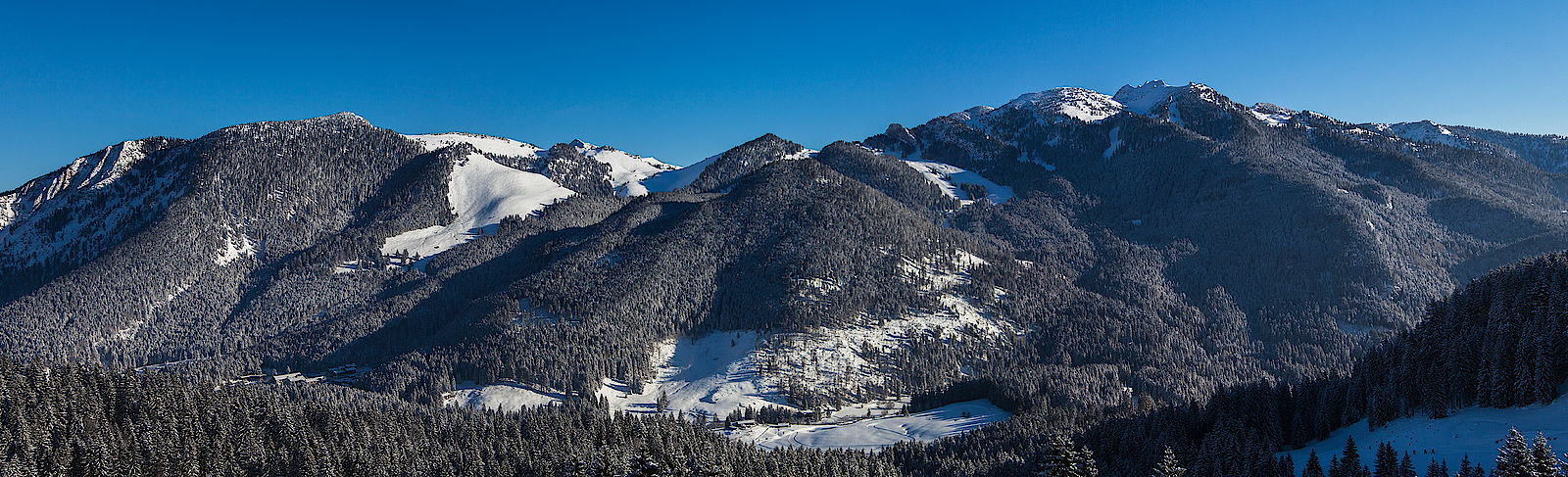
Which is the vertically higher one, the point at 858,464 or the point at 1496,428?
the point at 1496,428

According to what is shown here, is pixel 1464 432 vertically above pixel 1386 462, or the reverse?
pixel 1464 432

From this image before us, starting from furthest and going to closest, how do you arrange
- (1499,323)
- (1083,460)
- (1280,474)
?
(1499,323), (1280,474), (1083,460)

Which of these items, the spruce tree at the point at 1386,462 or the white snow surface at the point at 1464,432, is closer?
the white snow surface at the point at 1464,432

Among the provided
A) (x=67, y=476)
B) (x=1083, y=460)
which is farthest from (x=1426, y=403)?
(x=67, y=476)

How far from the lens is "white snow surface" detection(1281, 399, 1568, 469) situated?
97250 millimetres

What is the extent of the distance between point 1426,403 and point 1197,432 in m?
31.9

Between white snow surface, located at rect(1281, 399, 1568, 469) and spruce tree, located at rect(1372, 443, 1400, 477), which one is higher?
white snow surface, located at rect(1281, 399, 1568, 469)

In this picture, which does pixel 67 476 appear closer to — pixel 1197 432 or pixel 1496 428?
pixel 1197 432

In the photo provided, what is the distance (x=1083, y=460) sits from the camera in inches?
2788

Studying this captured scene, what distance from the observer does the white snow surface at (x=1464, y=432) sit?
3829 inches

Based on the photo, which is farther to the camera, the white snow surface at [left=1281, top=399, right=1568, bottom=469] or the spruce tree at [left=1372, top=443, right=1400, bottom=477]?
the spruce tree at [left=1372, top=443, right=1400, bottom=477]

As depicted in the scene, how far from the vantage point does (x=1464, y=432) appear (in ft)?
341

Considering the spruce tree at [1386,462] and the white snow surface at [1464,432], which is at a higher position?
the white snow surface at [1464,432]

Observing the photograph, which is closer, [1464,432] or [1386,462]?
[1386,462]
